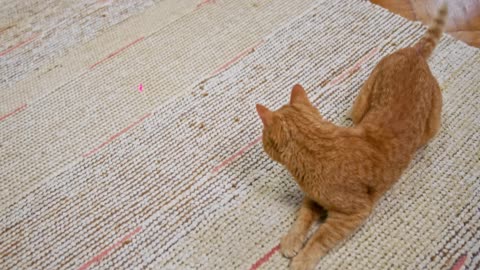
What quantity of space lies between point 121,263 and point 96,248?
69 millimetres

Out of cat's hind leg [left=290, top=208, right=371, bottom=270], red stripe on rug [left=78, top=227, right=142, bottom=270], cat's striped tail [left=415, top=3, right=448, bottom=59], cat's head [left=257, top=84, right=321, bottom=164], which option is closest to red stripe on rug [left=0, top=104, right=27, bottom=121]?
red stripe on rug [left=78, top=227, right=142, bottom=270]

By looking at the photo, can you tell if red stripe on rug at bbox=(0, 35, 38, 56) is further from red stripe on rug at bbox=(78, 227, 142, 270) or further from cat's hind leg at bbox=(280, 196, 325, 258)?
cat's hind leg at bbox=(280, 196, 325, 258)

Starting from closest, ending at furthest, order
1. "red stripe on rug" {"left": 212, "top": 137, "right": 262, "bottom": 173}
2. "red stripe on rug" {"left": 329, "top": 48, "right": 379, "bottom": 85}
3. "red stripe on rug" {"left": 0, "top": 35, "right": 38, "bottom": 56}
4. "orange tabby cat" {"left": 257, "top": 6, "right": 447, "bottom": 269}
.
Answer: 1. "orange tabby cat" {"left": 257, "top": 6, "right": 447, "bottom": 269}
2. "red stripe on rug" {"left": 212, "top": 137, "right": 262, "bottom": 173}
3. "red stripe on rug" {"left": 329, "top": 48, "right": 379, "bottom": 85}
4. "red stripe on rug" {"left": 0, "top": 35, "right": 38, "bottom": 56}

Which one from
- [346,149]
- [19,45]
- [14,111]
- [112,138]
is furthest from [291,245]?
[19,45]

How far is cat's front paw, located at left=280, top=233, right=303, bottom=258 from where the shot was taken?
2.79 ft

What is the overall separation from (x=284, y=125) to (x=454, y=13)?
833 mm

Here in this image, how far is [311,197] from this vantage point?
0.84 m

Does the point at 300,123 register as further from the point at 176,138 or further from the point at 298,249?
the point at 176,138

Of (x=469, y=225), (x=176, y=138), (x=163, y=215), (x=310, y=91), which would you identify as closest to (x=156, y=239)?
(x=163, y=215)

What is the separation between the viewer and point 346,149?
789 mm

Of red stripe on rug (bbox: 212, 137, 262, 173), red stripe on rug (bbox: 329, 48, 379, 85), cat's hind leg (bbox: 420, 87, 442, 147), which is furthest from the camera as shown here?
red stripe on rug (bbox: 329, 48, 379, 85)

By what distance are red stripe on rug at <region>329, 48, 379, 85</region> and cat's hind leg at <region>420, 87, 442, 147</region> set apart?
10.7 inches

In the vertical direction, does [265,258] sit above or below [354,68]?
below

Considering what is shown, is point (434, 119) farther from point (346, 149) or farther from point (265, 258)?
point (265, 258)
